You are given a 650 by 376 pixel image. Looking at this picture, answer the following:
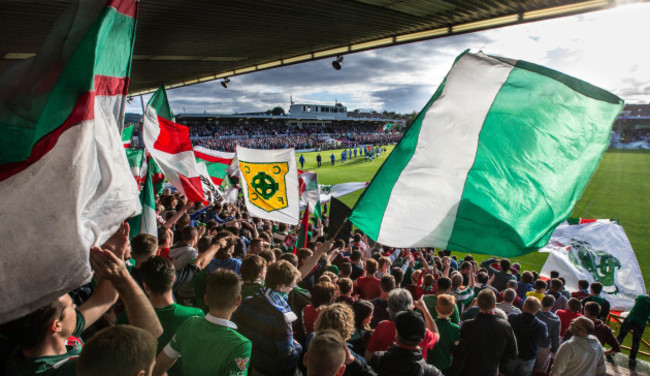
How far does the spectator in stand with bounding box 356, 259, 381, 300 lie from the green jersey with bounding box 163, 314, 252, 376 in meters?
2.84

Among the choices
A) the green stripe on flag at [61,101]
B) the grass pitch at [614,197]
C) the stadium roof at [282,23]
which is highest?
the stadium roof at [282,23]

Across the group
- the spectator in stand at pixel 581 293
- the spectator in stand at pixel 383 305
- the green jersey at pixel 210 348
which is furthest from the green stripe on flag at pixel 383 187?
the spectator in stand at pixel 581 293

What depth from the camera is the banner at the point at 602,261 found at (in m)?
7.22

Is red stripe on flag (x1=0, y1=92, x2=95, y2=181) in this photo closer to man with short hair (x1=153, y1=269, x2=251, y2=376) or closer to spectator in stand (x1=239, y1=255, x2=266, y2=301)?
man with short hair (x1=153, y1=269, x2=251, y2=376)

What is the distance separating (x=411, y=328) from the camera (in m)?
2.55

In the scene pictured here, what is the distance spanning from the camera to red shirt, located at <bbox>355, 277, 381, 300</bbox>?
15.9ft

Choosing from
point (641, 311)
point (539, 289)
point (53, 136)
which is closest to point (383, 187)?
point (53, 136)

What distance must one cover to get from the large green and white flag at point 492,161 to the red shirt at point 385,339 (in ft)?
2.48

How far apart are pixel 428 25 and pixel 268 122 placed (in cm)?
7039

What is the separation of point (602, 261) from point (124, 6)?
9467 millimetres

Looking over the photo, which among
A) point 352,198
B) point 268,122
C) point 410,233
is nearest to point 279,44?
point 410,233

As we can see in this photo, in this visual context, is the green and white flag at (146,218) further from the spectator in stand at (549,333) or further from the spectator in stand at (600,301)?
the spectator in stand at (600,301)

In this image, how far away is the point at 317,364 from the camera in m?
2.00

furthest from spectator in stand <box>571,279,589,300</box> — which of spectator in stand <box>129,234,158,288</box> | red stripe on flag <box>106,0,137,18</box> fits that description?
red stripe on flag <box>106,0,137,18</box>
